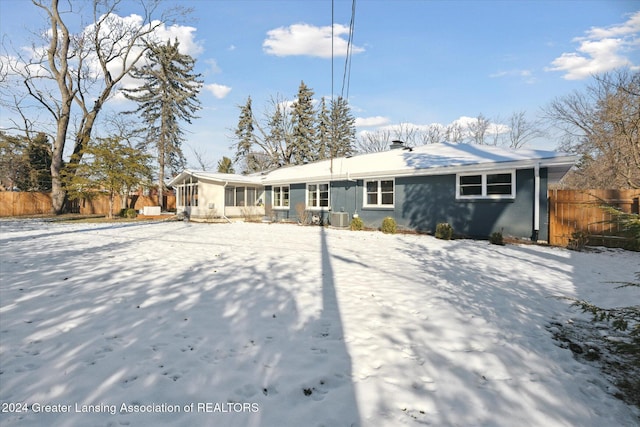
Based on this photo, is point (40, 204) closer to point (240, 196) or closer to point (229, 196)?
point (229, 196)

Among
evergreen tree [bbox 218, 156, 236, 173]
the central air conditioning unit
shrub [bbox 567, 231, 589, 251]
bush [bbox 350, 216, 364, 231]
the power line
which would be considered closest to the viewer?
the power line

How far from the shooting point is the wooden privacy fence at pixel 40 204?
83.4 ft

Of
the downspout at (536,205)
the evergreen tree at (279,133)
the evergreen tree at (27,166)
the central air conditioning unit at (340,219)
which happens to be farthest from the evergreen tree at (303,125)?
the downspout at (536,205)

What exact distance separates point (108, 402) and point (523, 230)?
11704 mm

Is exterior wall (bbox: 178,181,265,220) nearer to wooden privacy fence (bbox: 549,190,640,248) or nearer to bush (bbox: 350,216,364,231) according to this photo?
bush (bbox: 350,216,364,231)

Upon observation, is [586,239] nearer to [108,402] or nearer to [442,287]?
[442,287]

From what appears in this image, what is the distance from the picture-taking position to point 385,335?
3.37 meters

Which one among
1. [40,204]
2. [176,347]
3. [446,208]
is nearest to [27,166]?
[40,204]

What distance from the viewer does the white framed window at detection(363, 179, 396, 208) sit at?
1408cm

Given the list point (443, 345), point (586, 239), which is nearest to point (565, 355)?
point (443, 345)

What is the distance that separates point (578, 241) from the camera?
30.4 ft

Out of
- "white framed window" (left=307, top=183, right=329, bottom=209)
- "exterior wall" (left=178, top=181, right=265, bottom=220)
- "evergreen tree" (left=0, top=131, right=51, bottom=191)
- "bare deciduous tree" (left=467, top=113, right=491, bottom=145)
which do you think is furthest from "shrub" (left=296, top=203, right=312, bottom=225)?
"bare deciduous tree" (left=467, top=113, right=491, bottom=145)

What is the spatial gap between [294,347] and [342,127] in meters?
45.6

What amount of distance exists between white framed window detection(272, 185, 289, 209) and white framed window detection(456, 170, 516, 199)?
10.5m
